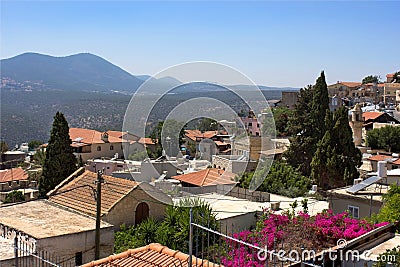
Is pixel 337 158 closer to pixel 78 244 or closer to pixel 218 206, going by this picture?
pixel 218 206

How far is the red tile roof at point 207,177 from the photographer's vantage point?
15.7 metres

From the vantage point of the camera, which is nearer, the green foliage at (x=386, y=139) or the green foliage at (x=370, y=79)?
the green foliage at (x=386, y=139)

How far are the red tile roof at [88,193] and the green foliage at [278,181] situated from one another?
18.2 ft

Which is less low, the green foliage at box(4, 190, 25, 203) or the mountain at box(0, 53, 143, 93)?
the mountain at box(0, 53, 143, 93)

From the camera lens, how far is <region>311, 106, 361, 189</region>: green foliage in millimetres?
21422

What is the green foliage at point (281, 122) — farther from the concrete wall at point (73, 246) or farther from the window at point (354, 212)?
the concrete wall at point (73, 246)


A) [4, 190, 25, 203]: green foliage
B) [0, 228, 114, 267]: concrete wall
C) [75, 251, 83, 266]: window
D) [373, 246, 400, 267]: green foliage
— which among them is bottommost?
[4, 190, 25, 203]: green foliage

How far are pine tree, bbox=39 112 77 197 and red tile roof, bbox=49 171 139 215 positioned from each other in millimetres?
5564

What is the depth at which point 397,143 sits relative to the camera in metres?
31.6

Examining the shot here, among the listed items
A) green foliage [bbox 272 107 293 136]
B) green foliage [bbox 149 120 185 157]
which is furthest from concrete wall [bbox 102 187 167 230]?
green foliage [bbox 272 107 293 136]

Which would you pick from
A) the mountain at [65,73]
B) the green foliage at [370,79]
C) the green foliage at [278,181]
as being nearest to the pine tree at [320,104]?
the green foliage at [278,181]

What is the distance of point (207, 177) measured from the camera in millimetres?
16094

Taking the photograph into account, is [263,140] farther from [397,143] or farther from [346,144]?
[397,143]

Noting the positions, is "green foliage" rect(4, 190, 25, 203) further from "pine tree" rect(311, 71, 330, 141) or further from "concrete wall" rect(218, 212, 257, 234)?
"pine tree" rect(311, 71, 330, 141)
